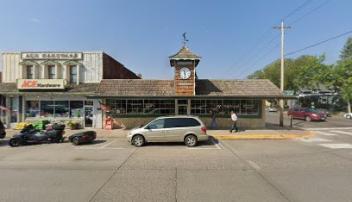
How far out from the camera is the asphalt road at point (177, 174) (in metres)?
7.27

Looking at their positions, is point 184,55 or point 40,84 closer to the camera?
point 184,55

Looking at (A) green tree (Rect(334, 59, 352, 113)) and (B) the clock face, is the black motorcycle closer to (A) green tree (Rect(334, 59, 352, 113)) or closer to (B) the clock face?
(B) the clock face

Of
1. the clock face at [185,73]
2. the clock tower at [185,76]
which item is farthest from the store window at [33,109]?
the clock face at [185,73]

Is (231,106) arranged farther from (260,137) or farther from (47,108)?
(47,108)

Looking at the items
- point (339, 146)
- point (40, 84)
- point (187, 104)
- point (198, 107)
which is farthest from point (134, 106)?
point (339, 146)

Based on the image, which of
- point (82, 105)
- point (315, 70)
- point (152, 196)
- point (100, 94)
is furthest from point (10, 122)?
point (315, 70)

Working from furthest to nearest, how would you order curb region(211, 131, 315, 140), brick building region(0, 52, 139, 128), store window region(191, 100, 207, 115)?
brick building region(0, 52, 139, 128), store window region(191, 100, 207, 115), curb region(211, 131, 315, 140)

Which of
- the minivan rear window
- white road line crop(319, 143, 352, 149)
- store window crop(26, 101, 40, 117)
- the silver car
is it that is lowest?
white road line crop(319, 143, 352, 149)

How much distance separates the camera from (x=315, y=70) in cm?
5206

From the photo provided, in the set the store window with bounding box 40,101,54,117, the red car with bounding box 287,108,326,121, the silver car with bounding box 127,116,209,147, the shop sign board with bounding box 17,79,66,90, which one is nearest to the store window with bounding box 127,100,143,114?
the shop sign board with bounding box 17,79,66,90

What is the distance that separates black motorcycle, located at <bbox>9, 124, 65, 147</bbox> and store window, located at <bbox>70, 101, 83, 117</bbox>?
7.17 meters

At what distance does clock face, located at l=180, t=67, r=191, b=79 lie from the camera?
76.4 ft

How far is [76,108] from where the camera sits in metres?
25.6

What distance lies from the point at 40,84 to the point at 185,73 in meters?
12.3
